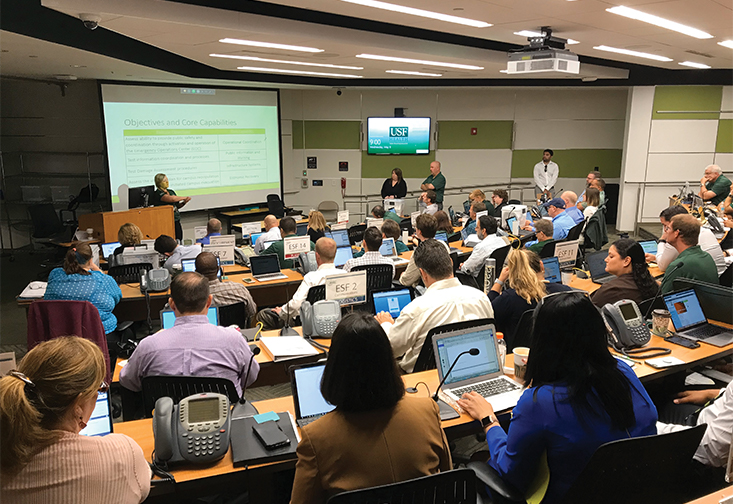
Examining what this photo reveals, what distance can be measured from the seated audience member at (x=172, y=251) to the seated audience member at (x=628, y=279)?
4282 mm

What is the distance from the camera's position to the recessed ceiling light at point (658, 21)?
4.90 m

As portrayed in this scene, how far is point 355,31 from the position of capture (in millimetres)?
6316

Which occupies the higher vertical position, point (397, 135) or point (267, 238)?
point (397, 135)

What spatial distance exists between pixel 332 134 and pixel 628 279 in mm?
10291

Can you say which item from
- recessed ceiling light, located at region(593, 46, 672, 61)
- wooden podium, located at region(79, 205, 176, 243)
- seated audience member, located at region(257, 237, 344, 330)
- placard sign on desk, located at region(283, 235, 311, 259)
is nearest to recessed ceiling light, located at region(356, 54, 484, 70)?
recessed ceiling light, located at region(593, 46, 672, 61)

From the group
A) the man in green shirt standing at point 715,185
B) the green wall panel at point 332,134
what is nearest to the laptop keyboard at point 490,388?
the man in green shirt standing at point 715,185

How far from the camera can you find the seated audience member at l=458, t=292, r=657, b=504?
1935 millimetres

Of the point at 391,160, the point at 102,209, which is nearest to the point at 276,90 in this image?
the point at 391,160

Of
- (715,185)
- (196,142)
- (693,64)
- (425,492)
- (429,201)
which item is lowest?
(425,492)

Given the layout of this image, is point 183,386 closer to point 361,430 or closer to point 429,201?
point 361,430

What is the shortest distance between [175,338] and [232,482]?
0.88 metres

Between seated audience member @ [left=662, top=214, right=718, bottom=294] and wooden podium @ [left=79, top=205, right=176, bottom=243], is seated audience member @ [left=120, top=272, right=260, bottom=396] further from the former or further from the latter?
wooden podium @ [left=79, top=205, right=176, bottom=243]

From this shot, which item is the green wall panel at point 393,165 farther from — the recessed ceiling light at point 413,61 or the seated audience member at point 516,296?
the seated audience member at point 516,296

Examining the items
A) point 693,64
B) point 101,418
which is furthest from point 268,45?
point 693,64
